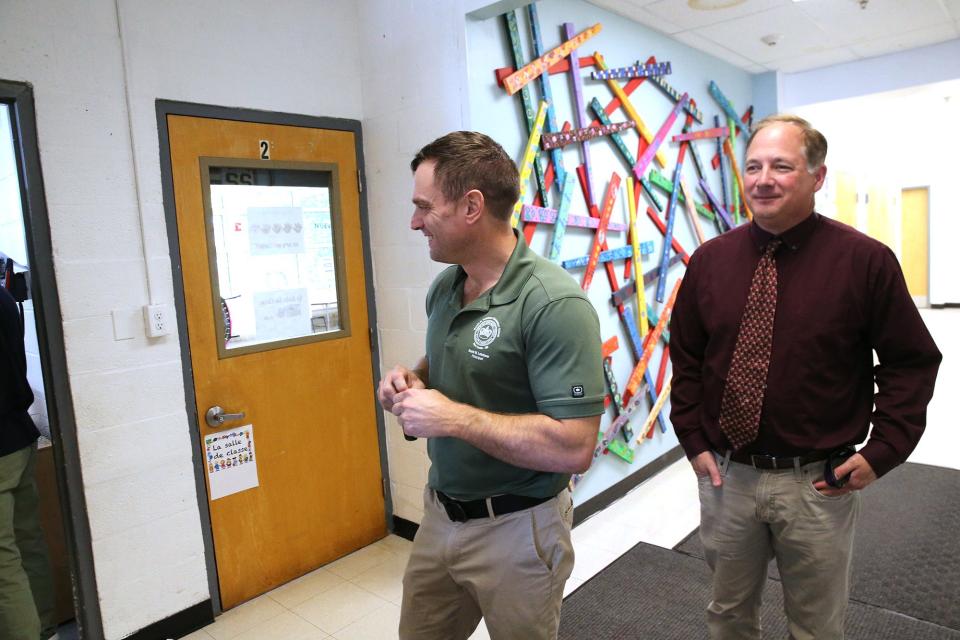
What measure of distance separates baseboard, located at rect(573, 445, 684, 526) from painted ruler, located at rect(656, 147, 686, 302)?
3.26ft

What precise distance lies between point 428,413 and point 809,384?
926 millimetres

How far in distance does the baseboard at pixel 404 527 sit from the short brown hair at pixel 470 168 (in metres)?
2.09

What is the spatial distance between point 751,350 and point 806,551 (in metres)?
0.49

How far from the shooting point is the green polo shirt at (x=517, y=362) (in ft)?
4.05

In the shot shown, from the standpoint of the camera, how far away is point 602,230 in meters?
3.29

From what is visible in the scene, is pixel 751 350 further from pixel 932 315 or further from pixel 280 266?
pixel 932 315

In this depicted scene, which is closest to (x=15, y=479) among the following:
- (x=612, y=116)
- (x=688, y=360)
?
(x=688, y=360)

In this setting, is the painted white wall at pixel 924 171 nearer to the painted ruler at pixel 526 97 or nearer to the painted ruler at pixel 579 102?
the painted ruler at pixel 579 102

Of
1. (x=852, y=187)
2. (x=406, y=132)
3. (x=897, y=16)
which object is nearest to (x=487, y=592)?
(x=406, y=132)

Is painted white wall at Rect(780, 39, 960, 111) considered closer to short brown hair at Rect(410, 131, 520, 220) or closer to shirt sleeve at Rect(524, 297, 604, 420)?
short brown hair at Rect(410, 131, 520, 220)

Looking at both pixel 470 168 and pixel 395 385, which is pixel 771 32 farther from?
pixel 395 385

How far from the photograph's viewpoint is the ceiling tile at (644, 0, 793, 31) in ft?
11.0

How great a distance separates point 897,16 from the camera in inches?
146

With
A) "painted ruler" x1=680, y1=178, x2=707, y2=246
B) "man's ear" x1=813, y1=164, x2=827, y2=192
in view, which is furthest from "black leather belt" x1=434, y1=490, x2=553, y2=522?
"painted ruler" x1=680, y1=178, x2=707, y2=246
